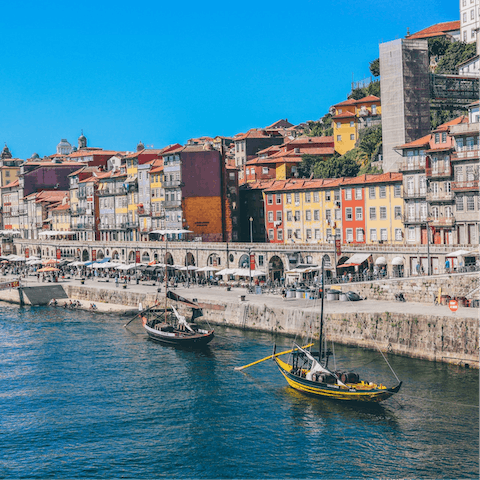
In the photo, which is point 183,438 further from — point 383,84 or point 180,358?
point 383,84

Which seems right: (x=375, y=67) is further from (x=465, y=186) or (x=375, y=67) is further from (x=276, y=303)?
(x=276, y=303)

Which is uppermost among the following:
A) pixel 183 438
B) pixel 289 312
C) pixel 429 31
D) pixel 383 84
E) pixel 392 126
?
pixel 429 31

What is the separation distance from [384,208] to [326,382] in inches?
1646

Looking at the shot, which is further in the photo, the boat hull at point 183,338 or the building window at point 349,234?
the building window at point 349,234

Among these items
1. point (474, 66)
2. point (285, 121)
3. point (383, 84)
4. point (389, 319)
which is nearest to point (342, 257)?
point (389, 319)

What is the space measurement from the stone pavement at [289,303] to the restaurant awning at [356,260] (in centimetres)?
857

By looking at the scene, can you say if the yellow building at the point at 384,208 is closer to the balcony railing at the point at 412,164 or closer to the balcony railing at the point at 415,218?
the balcony railing at the point at 415,218

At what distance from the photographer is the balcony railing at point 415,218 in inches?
2940

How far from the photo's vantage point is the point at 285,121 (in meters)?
185

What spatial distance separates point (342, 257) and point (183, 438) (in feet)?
134

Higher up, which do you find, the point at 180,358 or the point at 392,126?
the point at 392,126

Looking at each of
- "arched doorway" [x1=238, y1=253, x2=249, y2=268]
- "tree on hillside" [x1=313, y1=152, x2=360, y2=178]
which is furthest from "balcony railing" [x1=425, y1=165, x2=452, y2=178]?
"tree on hillside" [x1=313, y1=152, x2=360, y2=178]

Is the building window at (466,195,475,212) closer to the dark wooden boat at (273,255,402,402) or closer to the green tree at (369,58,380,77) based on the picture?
the dark wooden boat at (273,255,402,402)

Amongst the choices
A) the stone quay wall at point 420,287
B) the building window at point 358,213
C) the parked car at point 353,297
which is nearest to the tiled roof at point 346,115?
the building window at point 358,213
